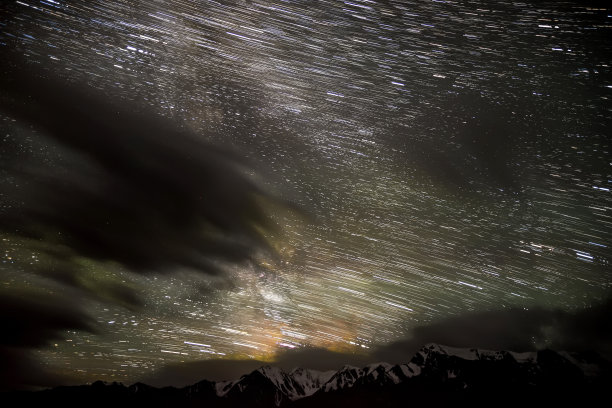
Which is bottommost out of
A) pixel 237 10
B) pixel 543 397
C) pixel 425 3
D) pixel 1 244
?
pixel 543 397

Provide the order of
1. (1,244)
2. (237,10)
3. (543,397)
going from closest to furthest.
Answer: (237,10), (1,244), (543,397)

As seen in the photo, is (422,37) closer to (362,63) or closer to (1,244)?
(362,63)

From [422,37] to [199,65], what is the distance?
426 centimetres

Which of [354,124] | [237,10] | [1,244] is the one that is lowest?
[1,244]

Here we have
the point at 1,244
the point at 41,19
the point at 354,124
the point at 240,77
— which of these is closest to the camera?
the point at 41,19

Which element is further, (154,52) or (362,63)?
(154,52)

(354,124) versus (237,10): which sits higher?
(237,10)

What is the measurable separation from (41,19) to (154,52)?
2.21m

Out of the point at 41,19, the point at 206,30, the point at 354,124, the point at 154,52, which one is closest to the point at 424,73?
the point at 354,124

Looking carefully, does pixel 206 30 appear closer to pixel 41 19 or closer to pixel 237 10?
pixel 237 10

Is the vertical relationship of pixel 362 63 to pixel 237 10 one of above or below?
below

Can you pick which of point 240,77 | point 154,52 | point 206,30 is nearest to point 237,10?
point 206,30

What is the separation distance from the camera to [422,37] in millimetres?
5379

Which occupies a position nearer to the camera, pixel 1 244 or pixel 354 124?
pixel 354 124
